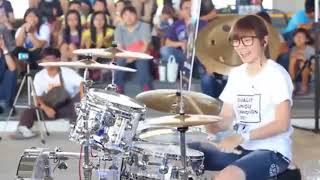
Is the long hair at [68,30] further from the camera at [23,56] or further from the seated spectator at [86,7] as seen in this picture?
the camera at [23,56]

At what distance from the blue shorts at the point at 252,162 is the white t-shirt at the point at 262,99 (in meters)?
0.05

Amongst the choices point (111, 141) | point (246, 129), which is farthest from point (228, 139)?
point (111, 141)

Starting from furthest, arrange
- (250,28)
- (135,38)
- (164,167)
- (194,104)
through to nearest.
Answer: (135,38) < (194,104) < (164,167) < (250,28)

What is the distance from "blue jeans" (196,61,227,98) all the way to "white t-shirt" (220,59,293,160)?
307 cm

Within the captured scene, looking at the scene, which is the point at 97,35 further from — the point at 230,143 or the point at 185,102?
the point at 230,143

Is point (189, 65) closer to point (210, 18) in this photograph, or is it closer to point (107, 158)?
point (210, 18)

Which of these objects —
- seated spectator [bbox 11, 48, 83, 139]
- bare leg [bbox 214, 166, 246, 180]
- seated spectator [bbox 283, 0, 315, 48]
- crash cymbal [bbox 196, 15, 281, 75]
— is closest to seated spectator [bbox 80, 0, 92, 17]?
seated spectator [bbox 11, 48, 83, 139]

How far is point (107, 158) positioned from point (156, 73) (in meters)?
3.34

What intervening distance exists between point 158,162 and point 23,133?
9.12 feet

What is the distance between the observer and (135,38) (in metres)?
6.54

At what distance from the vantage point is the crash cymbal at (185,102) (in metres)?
3.29

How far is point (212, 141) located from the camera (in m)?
3.15

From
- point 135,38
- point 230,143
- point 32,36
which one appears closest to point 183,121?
point 230,143

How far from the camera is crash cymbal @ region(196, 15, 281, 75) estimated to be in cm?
541
